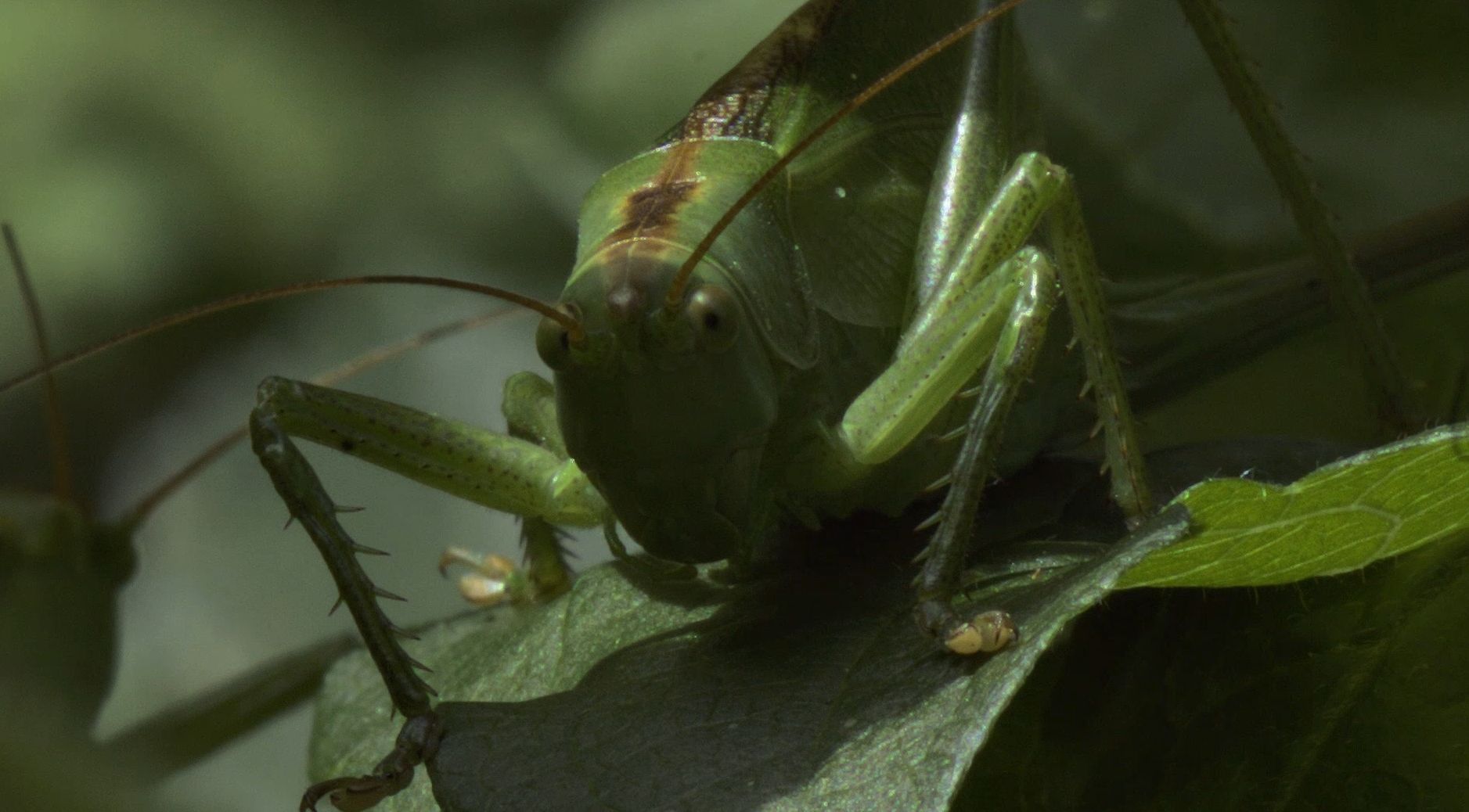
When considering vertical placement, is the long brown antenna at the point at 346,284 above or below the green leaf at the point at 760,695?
above

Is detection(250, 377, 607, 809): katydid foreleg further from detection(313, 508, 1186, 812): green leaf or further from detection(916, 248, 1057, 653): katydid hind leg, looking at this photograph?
detection(916, 248, 1057, 653): katydid hind leg

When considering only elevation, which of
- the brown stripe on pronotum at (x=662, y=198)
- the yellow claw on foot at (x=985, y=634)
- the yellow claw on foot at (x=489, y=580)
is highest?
the brown stripe on pronotum at (x=662, y=198)

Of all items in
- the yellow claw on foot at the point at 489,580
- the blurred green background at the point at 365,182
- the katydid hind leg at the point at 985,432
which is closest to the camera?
the katydid hind leg at the point at 985,432

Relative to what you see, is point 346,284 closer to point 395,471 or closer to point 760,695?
point 395,471

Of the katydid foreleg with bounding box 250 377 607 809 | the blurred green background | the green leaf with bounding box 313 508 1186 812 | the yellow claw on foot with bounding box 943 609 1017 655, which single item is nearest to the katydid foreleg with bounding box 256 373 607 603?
Answer: the katydid foreleg with bounding box 250 377 607 809

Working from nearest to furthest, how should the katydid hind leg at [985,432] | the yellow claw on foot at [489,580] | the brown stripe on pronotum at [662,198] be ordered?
1. the katydid hind leg at [985,432]
2. the brown stripe on pronotum at [662,198]
3. the yellow claw on foot at [489,580]

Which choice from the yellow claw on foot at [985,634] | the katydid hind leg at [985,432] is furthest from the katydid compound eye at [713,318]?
the yellow claw on foot at [985,634]

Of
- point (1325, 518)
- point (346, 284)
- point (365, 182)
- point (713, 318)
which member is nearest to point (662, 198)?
point (713, 318)

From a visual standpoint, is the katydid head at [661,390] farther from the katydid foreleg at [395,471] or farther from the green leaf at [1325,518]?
the green leaf at [1325,518]
